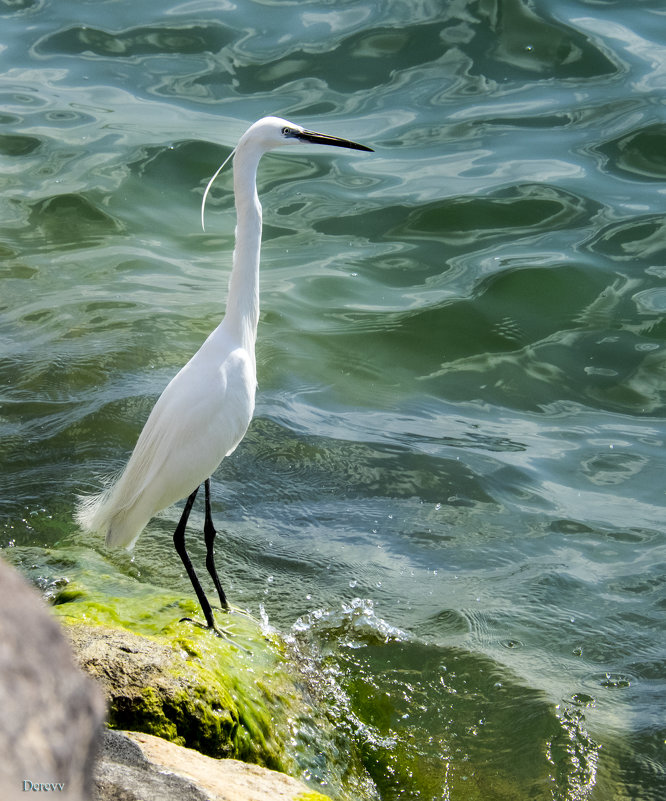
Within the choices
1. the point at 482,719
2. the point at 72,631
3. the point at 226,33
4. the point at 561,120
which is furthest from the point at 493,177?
the point at 72,631

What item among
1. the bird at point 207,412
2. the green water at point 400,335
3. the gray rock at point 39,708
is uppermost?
the gray rock at point 39,708

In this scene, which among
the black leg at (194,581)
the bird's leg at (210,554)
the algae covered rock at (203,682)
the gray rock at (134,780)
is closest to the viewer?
the gray rock at (134,780)

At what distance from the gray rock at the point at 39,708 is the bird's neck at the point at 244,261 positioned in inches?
108

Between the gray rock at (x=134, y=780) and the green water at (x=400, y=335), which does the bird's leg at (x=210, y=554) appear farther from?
the gray rock at (x=134, y=780)

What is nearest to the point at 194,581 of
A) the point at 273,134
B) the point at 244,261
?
the point at 244,261

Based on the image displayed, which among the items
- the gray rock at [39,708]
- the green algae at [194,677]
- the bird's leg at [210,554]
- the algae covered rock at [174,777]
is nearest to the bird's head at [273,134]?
the bird's leg at [210,554]

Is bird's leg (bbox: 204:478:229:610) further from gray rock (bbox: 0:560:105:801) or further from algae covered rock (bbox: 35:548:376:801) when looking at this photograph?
gray rock (bbox: 0:560:105:801)

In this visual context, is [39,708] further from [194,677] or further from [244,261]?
[244,261]

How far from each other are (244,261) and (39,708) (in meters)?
2.96

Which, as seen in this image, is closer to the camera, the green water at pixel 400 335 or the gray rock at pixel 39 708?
the gray rock at pixel 39 708

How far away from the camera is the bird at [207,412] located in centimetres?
377

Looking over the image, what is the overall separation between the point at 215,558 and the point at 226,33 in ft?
24.2

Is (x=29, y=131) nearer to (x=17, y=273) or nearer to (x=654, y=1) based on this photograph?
(x=17, y=273)

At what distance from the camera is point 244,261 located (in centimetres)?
403
